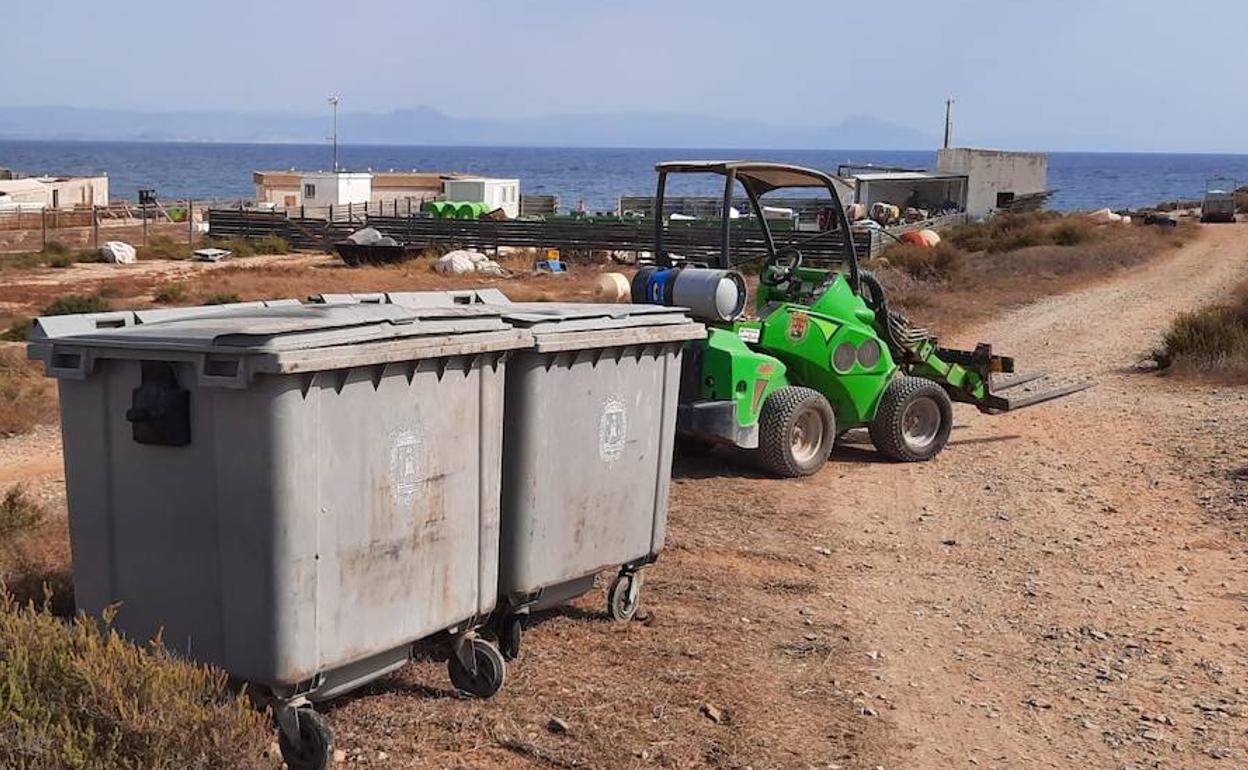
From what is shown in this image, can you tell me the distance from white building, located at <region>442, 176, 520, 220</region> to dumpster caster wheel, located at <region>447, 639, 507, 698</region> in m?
48.8

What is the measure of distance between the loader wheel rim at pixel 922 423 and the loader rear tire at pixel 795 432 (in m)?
0.87

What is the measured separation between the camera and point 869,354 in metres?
10.5

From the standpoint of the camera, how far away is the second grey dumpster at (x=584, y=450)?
555 cm

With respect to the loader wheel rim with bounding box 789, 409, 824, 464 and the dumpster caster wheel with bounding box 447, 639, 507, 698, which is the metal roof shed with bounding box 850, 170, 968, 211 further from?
the dumpster caster wheel with bounding box 447, 639, 507, 698

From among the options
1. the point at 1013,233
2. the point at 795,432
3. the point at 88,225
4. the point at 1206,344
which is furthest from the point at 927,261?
the point at 88,225

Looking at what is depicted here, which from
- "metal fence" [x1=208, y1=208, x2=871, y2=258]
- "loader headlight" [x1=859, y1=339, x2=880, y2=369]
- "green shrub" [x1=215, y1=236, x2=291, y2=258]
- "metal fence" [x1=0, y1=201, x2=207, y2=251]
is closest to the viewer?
"loader headlight" [x1=859, y1=339, x2=880, y2=369]

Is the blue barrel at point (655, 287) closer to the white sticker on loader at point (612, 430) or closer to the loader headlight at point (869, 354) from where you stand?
the loader headlight at point (869, 354)

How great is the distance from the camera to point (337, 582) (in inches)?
184

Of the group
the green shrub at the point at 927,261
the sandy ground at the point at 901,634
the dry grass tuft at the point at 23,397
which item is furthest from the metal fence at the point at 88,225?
the sandy ground at the point at 901,634

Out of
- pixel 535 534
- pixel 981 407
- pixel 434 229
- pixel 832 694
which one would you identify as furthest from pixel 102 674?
pixel 434 229

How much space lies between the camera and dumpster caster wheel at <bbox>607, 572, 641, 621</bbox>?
6367 millimetres

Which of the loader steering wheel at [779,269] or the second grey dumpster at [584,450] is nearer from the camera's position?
the second grey dumpster at [584,450]

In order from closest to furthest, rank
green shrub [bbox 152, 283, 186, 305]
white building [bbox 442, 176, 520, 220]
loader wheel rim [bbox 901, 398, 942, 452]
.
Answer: loader wheel rim [bbox 901, 398, 942, 452], green shrub [bbox 152, 283, 186, 305], white building [bbox 442, 176, 520, 220]

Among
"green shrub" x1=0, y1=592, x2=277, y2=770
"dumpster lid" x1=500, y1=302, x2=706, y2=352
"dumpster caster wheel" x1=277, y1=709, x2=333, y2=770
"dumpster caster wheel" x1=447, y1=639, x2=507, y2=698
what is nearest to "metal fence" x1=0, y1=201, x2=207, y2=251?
"dumpster lid" x1=500, y1=302, x2=706, y2=352
